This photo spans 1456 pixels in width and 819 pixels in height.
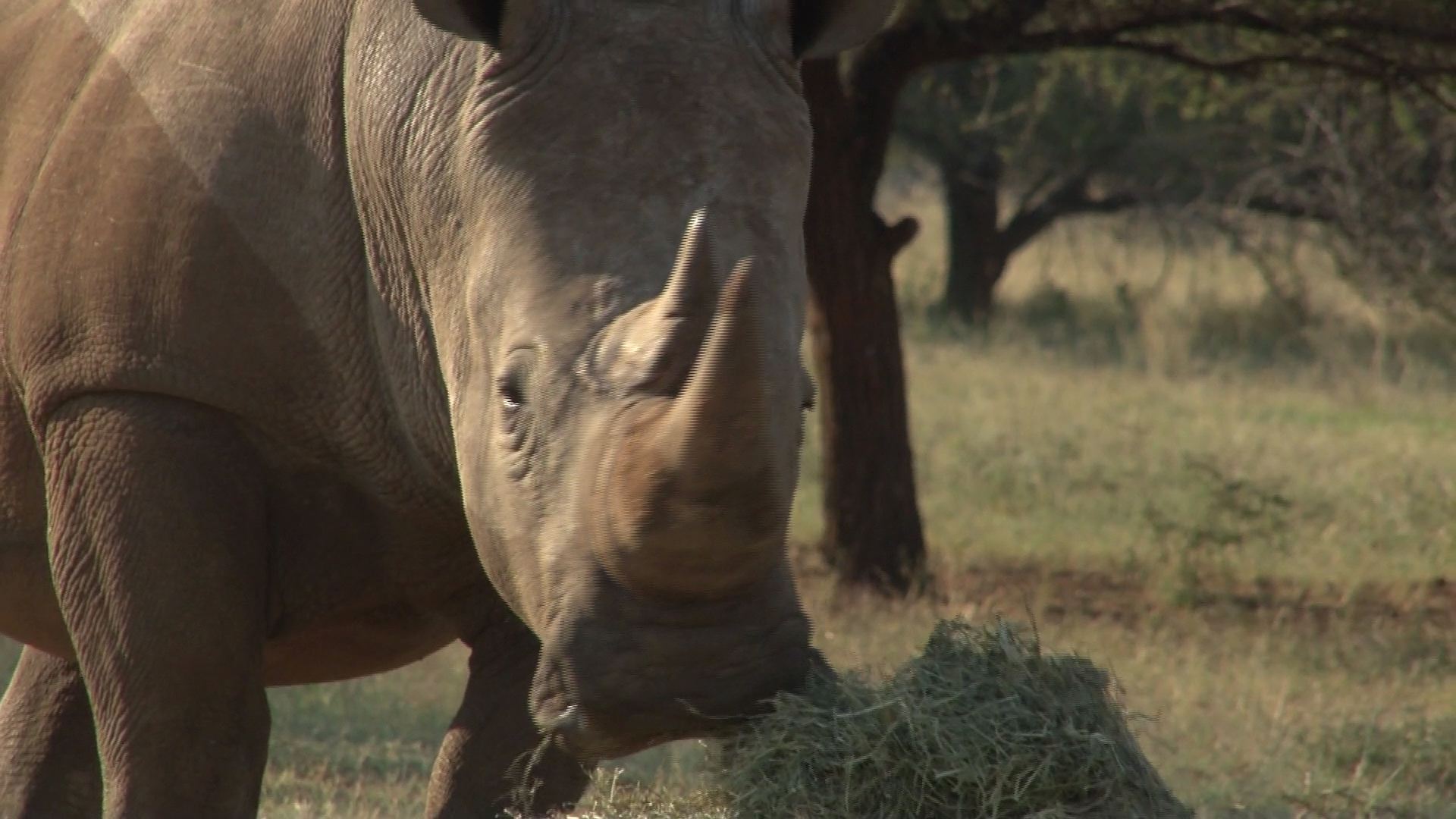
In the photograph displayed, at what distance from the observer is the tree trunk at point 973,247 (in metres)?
20.4

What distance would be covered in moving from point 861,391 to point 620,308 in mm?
6963

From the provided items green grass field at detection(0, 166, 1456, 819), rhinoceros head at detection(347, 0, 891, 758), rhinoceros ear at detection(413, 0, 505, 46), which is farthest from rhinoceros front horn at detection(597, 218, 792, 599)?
green grass field at detection(0, 166, 1456, 819)

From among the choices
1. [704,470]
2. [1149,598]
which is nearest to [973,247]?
[1149,598]

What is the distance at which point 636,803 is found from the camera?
3.30 m

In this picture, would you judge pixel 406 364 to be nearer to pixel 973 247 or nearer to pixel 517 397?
pixel 517 397

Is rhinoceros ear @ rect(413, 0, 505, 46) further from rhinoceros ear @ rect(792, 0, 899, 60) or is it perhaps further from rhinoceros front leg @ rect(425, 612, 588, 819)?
rhinoceros front leg @ rect(425, 612, 588, 819)

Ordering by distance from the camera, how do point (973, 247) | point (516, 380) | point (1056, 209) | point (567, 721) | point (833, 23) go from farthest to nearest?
point (973, 247)
point (1056, 209)
point (833, 23)
point (516, 380)
point (567, 721)

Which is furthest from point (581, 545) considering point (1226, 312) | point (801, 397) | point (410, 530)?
point (1226, 312)

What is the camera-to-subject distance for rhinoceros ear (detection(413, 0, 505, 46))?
10.0ft

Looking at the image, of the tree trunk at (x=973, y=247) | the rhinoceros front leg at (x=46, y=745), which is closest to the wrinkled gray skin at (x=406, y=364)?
the rhinoceros front leg at (x=46, y=745)

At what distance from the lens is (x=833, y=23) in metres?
3.24

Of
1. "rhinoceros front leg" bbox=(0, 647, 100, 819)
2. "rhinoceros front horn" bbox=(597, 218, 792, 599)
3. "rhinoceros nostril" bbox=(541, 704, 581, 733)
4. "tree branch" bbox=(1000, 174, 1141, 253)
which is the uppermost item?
"rhinoceros front horn" bbox=(597, 218, 792, 599)

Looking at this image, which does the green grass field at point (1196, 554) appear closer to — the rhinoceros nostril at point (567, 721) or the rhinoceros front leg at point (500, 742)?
the rhinoceros front leg at point (500, 742)

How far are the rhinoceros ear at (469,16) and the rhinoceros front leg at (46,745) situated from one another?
2114mm
